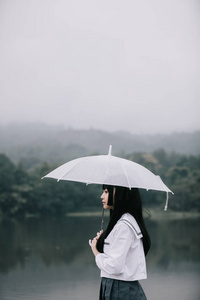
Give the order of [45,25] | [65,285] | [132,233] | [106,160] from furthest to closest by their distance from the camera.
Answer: [45,25] < [65,285] < [106,160] < [132,233]

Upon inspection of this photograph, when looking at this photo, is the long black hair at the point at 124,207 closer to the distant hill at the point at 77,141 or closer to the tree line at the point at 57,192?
Result: the tree line at the point at 57,192

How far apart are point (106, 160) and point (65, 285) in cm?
336

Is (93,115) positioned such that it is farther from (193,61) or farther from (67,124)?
(193,61)

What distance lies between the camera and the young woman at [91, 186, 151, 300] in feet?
4.17

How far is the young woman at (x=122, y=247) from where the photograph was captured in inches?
50.0

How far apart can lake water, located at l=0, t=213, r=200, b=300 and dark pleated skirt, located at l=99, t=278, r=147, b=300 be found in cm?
273

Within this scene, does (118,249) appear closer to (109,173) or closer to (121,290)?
(121,290)

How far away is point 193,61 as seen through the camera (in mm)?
9688

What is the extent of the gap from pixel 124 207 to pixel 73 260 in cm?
457

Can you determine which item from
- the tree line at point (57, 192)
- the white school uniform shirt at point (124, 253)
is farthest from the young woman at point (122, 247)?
the tree line at point (57, 192)

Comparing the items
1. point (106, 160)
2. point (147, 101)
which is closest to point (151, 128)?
point (147, 101)

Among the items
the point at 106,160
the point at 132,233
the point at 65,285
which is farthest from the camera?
the point at 65,285

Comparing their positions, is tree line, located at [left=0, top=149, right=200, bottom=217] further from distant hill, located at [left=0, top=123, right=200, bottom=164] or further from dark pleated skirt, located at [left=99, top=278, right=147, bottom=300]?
dark pleated skirt, located at [left=99, top=278, right=147, bottom=300]

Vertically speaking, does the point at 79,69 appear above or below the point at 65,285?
above
